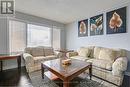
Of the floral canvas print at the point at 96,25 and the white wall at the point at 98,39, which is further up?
the floral canvas print at the point at 96,25

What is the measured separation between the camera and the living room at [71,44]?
255 cm

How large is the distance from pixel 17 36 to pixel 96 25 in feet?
11.1

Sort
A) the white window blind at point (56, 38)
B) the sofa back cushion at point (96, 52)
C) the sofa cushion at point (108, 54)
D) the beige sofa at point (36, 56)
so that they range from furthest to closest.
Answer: the white window blind at point (56, 38)
the sofa back cushion at point (96, 52)
the beige sofa at point (36, 56)
the sofa cushion at point (108, 54)

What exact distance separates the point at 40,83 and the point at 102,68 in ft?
5.68

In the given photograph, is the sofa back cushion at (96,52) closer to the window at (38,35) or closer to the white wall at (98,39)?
the white wall at (98,39)

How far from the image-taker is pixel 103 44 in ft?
12.9

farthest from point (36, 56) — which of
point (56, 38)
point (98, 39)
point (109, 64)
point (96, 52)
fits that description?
point (109, 64)

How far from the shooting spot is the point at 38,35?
16.3ft

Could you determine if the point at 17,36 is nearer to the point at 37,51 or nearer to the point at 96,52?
the point at 37,51

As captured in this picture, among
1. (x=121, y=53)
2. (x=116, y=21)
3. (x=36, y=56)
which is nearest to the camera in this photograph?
(x=121, y=53)

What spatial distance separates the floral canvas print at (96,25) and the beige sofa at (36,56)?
1.78 meters

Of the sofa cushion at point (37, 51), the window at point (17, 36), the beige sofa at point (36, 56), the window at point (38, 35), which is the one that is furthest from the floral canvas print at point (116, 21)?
the window at point (17, 36)

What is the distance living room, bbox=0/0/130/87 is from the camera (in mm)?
2549

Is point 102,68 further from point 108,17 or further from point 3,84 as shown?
point 3,84
